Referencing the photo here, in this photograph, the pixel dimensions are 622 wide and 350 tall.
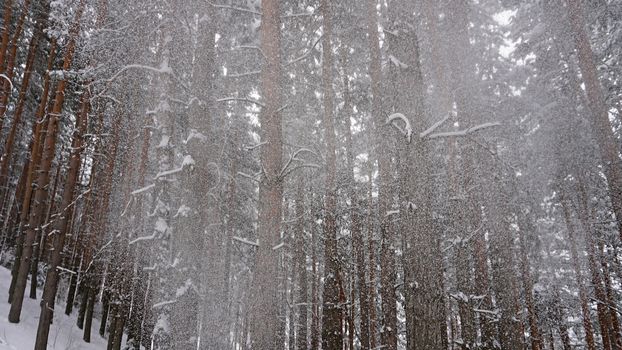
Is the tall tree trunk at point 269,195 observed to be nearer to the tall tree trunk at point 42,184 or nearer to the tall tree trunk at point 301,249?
the tall tree trunk at point 301,249

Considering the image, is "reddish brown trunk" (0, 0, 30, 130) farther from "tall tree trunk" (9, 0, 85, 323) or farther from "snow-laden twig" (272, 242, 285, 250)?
"snow-laden twig" (272, 242, 285, 250)

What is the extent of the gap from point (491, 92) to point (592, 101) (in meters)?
5.64

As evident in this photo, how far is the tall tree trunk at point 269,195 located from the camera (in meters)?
6.69

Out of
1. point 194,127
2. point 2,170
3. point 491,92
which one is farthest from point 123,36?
point 491,92

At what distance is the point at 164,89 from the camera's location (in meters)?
9.93

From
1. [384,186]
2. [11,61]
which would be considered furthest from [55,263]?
[384,186]

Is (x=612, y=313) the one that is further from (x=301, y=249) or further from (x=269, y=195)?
(x=269, y=195)

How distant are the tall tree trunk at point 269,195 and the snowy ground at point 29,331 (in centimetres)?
723

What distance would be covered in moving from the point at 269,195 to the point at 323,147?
9311 mm

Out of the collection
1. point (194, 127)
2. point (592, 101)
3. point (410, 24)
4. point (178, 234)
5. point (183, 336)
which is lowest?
point (183, 336)

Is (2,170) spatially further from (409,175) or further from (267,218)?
(409,175)

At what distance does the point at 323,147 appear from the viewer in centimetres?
1641

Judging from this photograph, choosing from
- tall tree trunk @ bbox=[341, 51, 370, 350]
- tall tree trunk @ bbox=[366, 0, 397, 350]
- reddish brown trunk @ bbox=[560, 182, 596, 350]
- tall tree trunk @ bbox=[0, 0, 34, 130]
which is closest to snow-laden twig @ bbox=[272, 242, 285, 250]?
tall tree trunk @ bbox=[366, 0, 397, 350]

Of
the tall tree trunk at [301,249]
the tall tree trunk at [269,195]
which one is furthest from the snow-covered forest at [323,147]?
the tall tree trunk at [301,249]
